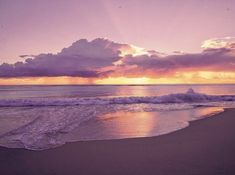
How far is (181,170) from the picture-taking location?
15.0 feet

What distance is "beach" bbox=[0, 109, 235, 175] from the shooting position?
4688 millimetres

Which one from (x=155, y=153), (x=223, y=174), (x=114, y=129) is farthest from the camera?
(x=114, y=129)

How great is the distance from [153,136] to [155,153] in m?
1.91

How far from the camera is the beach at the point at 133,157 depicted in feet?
15.4

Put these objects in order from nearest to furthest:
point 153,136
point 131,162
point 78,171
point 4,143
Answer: point 78,171 < point 131,162 < point 4,143 < point 153,136

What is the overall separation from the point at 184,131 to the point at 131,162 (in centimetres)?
390

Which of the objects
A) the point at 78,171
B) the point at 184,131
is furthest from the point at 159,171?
the point at 184,131

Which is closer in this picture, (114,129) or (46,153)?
(46,153)

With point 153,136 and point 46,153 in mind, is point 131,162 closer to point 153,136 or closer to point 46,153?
point 46,153

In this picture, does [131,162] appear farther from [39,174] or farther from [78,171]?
[39,174]

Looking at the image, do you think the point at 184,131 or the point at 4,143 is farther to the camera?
the point at 184,131

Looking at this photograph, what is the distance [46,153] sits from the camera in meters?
5.95

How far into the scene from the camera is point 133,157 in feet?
17.9

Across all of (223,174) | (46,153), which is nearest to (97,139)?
(46,153)
